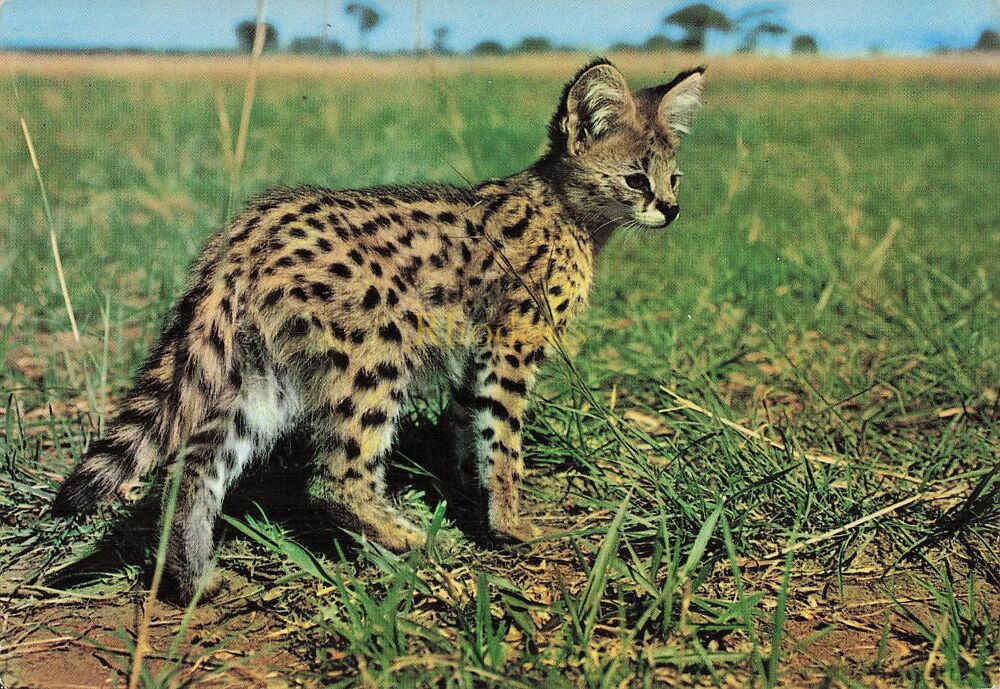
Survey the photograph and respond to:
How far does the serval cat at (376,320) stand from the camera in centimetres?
296

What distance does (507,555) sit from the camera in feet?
10.9

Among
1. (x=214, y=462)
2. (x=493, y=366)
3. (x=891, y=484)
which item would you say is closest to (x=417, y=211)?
(x=493, y=366)

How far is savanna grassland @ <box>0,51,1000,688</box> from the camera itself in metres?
2.63

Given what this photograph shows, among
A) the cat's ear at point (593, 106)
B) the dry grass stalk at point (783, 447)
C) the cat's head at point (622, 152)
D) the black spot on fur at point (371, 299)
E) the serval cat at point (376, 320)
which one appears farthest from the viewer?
the cat's head at point (622, 152)

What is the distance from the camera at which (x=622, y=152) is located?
12.6ft

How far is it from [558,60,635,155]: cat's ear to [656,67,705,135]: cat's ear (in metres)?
0.17

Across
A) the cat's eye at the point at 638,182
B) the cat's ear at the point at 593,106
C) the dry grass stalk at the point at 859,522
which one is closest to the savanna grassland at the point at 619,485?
the dry grass stalk at the point at 859,522

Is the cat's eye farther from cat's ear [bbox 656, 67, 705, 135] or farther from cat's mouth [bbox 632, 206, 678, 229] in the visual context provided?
cat's ear [bbox 656, 67, 705, 135]

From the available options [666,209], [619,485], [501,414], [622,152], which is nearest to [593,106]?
[622,152]

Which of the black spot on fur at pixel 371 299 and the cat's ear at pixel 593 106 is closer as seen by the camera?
the black spot on fur at pixel 371 299

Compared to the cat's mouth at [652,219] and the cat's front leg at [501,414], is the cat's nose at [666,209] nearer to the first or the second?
the cat's mouth at [652,219]

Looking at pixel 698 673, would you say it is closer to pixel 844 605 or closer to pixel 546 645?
pixel 546 645

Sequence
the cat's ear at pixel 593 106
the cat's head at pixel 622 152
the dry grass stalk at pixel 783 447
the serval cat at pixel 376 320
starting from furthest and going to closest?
the cat's head at pixel 622 152, the cat's ear at pixel 593 106, the dry grass stalk at pixel 783 447, the serval cat at pixel 376 320

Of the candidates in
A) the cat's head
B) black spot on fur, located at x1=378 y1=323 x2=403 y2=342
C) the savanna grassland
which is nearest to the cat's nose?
the cat's head
